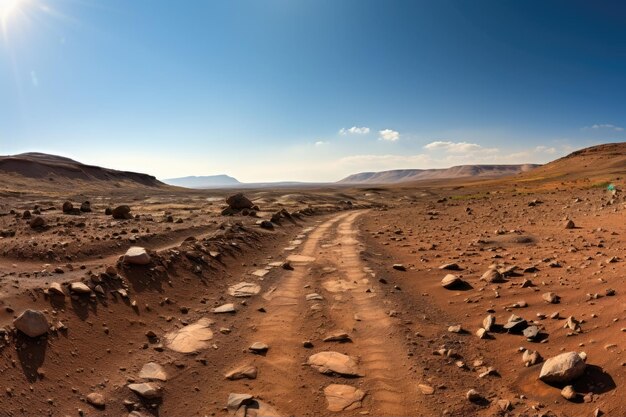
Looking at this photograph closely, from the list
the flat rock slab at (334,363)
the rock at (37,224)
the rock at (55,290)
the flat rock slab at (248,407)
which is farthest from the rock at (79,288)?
the rock at (37,224)

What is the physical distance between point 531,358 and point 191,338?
5901 millimetres

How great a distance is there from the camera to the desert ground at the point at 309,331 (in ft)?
16.9

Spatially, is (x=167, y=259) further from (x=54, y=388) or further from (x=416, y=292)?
(x=416, y=292)

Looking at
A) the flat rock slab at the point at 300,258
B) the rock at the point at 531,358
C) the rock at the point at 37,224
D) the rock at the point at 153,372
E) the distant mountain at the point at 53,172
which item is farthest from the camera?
the distant mountain at the point at 53,172

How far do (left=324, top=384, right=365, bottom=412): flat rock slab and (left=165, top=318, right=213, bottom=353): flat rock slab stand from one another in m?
2.67

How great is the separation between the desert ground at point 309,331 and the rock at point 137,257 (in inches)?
1.5

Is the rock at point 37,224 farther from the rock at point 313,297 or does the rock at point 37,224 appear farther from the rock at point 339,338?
the rock at point 339,338

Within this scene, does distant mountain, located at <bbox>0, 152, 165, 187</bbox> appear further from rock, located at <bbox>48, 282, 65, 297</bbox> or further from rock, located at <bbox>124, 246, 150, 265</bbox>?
rock, located at <bbox>48, 282, 65, 297</bbox>

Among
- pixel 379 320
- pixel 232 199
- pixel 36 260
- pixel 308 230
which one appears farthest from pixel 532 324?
pixel 232 199

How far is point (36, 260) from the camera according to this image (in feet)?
32.8

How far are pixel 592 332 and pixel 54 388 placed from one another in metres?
8.09

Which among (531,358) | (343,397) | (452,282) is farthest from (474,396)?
(452,282)

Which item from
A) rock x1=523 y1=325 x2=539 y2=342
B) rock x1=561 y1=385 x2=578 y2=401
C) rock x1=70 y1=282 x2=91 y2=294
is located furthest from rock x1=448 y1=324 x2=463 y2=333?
rock x1=70 y1=282 x2=91 y2=294

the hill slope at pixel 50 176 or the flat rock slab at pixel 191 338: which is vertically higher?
the hill slope at pixel 50 176
